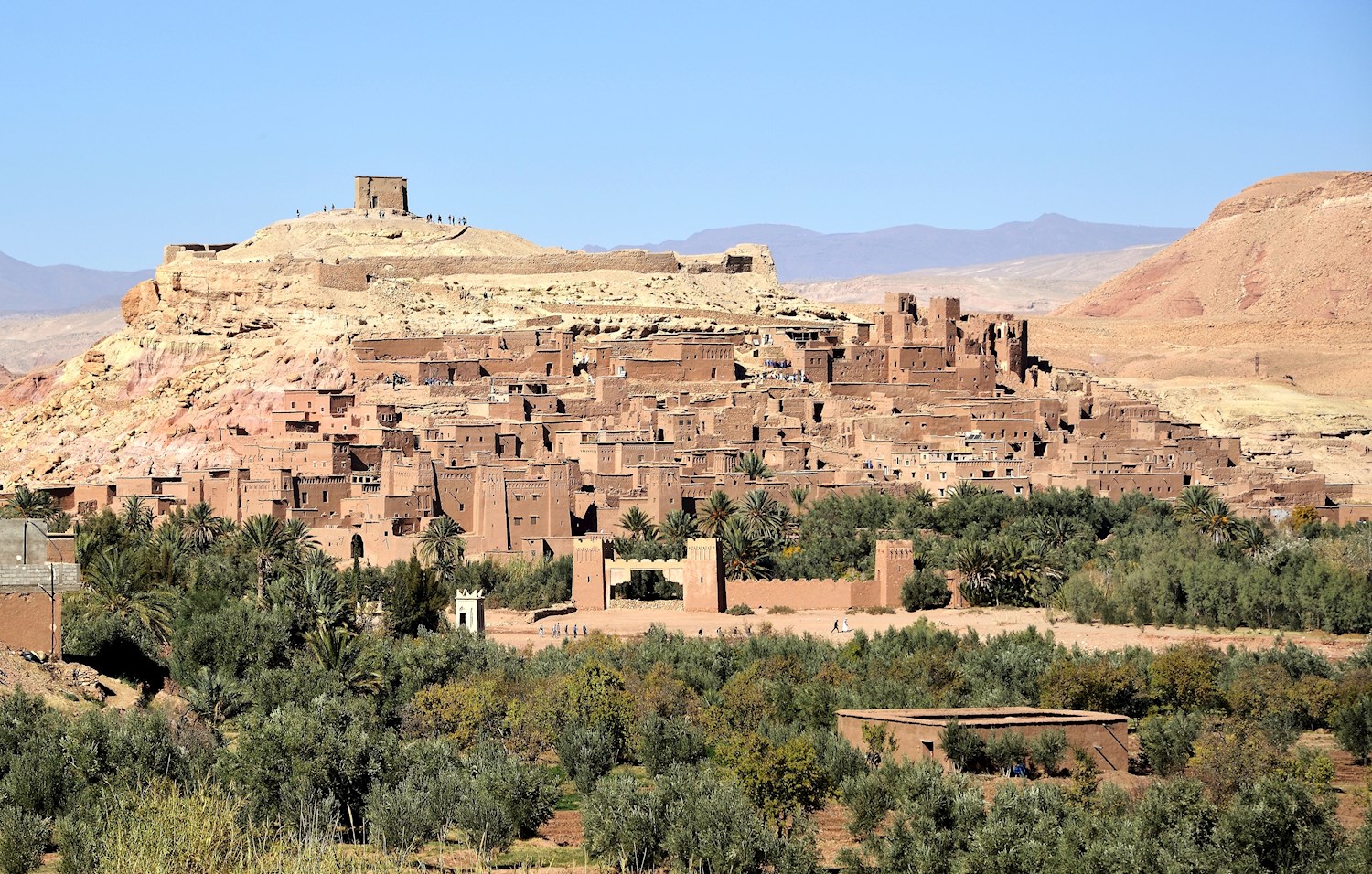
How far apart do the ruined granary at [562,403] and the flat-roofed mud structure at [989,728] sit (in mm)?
13493

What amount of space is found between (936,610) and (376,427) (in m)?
16.1

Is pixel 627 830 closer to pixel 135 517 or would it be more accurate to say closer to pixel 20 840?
pixel 20 840

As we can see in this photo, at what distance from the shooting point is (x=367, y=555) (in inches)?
1817

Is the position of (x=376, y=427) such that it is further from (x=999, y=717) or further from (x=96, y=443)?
(x=999, y=717)

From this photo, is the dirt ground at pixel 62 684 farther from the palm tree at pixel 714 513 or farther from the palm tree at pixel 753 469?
the palm tree at pixel 753 469

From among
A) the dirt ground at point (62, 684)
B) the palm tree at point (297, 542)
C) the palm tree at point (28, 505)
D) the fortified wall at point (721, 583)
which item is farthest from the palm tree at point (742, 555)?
the dirt ground at point (62, 684)

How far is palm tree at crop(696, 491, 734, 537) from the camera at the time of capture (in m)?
47.4

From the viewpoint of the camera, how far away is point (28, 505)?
49781 mm

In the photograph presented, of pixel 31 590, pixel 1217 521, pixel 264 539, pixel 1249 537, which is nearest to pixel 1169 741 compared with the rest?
pixel 31 590

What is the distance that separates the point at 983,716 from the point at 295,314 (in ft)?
138

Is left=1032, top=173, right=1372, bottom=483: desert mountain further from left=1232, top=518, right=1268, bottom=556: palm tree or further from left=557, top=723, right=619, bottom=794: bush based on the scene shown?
left=557, top=723, right=619, bottom=794: bush

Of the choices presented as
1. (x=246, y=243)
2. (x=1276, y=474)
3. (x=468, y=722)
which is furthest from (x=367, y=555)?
(x=246, y=243)

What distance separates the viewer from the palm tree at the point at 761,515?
4766cm

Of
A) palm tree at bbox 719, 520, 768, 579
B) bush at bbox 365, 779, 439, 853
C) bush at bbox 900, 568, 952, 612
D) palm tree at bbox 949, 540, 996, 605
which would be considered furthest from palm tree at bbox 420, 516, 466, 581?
bush at bbox 365, 779, 439, 853
